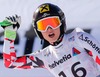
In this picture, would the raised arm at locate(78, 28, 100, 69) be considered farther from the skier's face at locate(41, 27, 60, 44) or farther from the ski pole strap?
the ski pole strap

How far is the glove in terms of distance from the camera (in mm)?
2219

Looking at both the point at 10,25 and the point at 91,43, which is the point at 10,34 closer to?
the point at 10,25

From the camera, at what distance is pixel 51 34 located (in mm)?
2172

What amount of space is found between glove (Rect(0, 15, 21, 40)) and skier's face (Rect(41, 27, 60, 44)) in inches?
6.5

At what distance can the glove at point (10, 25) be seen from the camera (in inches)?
87.4

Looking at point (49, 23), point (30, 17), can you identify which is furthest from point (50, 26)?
point (30, 17)

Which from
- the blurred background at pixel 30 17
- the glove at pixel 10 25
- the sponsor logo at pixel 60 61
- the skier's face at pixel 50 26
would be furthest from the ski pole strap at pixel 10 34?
the blurred background at pixel 30 17

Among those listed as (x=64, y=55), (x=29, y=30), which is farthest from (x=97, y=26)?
(x=64, y=55)

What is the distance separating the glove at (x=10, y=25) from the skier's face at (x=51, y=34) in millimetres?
165

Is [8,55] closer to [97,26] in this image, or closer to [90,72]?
[90,72]

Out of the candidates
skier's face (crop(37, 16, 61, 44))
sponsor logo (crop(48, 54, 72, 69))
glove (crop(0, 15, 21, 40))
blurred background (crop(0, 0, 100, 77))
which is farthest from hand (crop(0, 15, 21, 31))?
blurred background (crop(0, 0, 100, 77))

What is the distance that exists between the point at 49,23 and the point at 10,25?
222mm

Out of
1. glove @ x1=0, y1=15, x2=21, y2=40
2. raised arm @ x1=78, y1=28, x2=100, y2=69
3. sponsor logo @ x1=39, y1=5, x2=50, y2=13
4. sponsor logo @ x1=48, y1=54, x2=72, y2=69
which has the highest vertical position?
sponsor logo @ x1=39, y1=5, x2=50, y2=13

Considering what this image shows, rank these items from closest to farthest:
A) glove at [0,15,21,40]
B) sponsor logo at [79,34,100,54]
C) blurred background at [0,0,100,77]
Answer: sponsor logo at [79,34,100,54], glove at [0,15,21,40], blurred background at [0,0,100,77]
